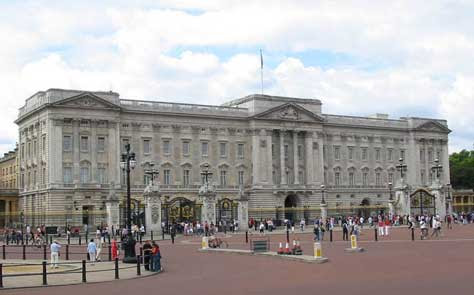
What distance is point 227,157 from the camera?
96812 millimetres

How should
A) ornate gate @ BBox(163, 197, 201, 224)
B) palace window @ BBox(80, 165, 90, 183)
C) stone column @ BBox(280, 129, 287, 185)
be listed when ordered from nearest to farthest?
ornate gate @ BBox(163, 197, 201, 224)
palace window @ BBox(80, 165, 90, 183)
stone column @ BBox(280, 129, 287, 185)

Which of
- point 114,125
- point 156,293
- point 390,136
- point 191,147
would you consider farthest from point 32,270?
point 390,136

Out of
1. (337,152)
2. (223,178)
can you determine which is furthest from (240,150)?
(337,152)

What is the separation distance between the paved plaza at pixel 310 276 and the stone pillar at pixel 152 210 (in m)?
26.8

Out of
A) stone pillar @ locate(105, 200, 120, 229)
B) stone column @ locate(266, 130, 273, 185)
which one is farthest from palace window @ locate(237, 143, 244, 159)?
stone pillar @ locate(105, 200, 120, 229)

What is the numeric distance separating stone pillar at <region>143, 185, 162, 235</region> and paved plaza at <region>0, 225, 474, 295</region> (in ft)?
87.9

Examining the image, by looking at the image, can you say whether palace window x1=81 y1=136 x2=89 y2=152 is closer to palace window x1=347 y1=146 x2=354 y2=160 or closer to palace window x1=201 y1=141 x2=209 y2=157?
palace window x1=201 y1=141 x2=209 y2=157

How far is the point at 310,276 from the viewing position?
2567 centimetres

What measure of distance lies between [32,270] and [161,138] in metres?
62.0

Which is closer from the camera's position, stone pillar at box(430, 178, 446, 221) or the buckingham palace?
stone pillar at box(430, 178, 446, 221)

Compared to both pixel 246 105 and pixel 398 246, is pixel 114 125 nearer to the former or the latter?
pixel 246 105

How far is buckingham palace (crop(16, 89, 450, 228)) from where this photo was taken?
8319 cm

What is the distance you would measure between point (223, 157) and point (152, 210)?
108 feet

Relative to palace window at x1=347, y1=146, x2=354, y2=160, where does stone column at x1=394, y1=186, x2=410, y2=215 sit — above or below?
below
